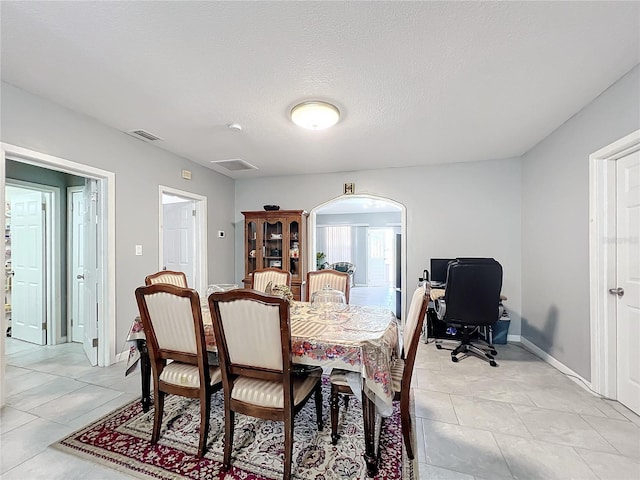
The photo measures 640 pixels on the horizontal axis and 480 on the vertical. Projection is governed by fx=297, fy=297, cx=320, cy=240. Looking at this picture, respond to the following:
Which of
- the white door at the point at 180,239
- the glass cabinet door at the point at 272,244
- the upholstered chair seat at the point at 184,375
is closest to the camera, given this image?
the upholstered chair seat at the point at 184,375

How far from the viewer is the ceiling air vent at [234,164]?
4.22 m

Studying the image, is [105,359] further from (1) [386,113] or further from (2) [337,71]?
(1) [386,113]

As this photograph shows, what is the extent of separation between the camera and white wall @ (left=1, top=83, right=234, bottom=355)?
2377 millimetres

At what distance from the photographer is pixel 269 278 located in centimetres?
337

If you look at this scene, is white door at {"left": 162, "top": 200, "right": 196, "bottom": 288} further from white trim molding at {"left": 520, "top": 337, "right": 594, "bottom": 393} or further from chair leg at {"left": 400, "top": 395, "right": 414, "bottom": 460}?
white trim molding at {"left": 520, "top": 337, "right": 594, "bottom": 393}

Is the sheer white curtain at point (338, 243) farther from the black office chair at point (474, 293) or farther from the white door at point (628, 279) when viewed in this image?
the white door at point (628, 279)

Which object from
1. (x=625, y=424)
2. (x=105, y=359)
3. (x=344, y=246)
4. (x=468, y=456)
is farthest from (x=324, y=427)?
(x=344, y=246)

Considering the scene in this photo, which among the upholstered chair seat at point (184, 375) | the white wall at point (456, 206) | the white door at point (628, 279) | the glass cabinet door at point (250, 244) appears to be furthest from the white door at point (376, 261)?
the upholstered chair seat at point (184, 375)

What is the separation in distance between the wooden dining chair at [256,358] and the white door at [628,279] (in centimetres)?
251

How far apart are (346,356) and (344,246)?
8306 mm

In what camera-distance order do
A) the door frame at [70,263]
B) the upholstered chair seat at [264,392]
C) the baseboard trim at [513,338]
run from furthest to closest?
1. the baseboard trim at [513,338]
2. the door frame at [70,263]
3. the upholstered chair seat at [264,392]

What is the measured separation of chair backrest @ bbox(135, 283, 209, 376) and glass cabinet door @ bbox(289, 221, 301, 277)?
9.74ft

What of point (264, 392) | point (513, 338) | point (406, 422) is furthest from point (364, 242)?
point (264, 392)

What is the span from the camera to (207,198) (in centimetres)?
460
